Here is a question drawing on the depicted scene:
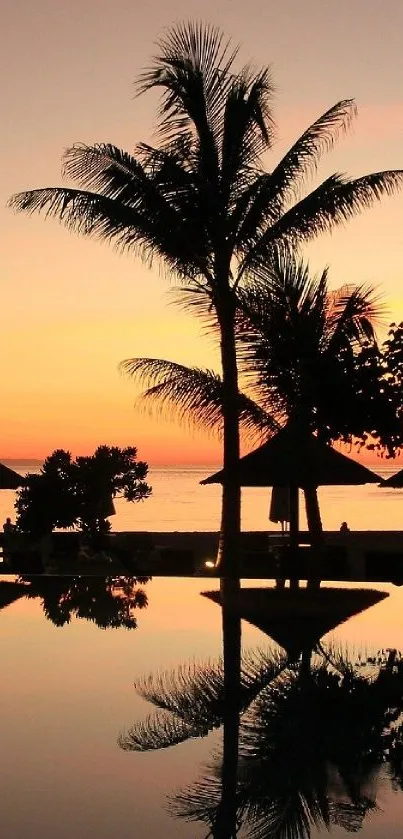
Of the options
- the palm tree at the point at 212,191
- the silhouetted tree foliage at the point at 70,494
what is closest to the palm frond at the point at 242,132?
the palm tree at the point at 212,191

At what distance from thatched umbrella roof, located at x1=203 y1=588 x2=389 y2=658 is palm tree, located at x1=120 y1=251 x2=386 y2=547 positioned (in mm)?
3680

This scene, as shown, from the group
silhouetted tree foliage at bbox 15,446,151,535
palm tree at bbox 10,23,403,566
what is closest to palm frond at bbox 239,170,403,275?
palm tree at bbox 10,23,403,566

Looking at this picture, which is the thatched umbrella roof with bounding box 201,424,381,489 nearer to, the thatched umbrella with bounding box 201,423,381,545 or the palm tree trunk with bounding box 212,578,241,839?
the thatched umbrella with bounding box 201,423,381,545

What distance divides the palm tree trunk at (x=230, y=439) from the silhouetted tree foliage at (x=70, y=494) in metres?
6.59

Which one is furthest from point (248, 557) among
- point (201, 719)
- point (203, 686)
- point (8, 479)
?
point (201, 719)

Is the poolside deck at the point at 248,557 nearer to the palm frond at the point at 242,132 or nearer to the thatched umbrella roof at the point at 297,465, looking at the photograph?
the thatched umbrella roof at the point at 297,465

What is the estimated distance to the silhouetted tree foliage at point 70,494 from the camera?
26031 millimetres

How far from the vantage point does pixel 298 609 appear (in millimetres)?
14656

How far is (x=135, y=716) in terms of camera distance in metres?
8.65

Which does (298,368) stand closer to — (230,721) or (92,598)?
(92,598)

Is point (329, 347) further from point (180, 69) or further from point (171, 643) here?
point (171, 643)

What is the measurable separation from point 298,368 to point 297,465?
118 inches

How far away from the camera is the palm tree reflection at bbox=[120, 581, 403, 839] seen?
614 centimetres

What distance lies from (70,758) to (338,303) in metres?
15.5
